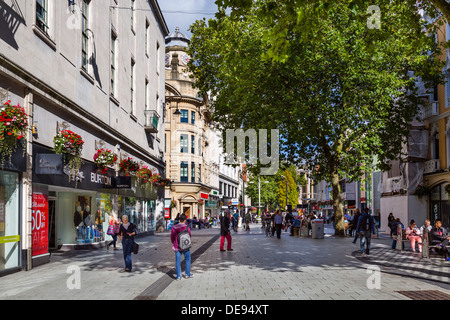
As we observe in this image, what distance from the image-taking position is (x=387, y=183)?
36188 mm

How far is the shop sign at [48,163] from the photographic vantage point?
12.9 metres

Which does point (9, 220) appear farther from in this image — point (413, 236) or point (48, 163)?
point (413, 236)

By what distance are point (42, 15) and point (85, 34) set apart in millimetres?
4185

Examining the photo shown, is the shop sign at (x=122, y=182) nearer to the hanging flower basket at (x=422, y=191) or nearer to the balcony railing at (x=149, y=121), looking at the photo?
the balcony railing at (x=149, y=121)

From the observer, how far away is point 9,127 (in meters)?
10.7

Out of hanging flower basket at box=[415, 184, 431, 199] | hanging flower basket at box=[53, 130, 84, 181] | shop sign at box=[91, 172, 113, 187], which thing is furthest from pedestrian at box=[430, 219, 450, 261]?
hanging flower basket at box=[415, 184, 431, 199]

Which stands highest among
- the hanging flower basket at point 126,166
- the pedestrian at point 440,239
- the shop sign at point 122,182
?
the hanging flower basket at point 126,166

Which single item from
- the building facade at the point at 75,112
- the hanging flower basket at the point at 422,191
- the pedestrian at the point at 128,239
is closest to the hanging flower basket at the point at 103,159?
the building facade at the point at 75,112

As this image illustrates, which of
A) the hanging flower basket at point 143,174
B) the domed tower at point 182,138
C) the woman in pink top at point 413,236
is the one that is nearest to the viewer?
the woman in pink top at point 413,236

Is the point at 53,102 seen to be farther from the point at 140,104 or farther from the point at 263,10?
the point at 140,104

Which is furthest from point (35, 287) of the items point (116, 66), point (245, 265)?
point (116, 66)

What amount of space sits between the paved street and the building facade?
179 centimetres

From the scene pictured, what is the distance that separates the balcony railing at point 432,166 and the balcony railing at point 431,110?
9.45ft

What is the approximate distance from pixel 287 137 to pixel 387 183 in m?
12.7
